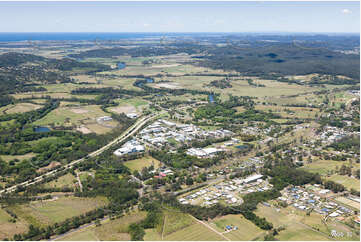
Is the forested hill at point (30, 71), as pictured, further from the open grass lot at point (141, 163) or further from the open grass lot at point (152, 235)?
the open grass lot at point (152, 235)

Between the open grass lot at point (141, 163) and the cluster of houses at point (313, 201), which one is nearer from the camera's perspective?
the cluster of houses at point (313, 201)

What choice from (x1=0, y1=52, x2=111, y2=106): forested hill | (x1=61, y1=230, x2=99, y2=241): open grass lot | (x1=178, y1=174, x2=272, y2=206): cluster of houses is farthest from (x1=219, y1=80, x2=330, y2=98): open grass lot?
(x1=61, y1=230, x2=99, y2=241): open grass lot

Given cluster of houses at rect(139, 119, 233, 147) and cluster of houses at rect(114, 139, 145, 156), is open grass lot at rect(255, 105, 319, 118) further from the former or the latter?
cluster of houses at rect(114, 139, 145, 156)

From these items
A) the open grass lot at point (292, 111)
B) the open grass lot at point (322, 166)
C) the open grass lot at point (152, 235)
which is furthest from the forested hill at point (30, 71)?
the open grass lot at point (322, 166)

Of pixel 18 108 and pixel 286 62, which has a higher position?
pixel 286 62

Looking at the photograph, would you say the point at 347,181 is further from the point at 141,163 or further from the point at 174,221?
the point at 141,163

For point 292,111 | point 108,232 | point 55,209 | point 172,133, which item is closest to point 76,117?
point 172,133

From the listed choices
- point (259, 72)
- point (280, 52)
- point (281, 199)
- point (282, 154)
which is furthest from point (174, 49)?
point (281, 199)
